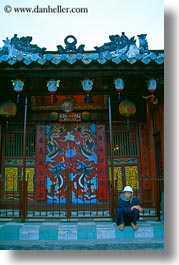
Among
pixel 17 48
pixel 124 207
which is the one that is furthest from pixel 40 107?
pixel 124 207

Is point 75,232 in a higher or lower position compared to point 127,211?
lower

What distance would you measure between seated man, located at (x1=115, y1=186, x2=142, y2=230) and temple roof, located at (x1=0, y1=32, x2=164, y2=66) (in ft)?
7.66

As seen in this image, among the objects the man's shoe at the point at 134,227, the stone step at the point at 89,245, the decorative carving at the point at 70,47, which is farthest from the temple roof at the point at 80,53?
the stone step at the point at 89,245

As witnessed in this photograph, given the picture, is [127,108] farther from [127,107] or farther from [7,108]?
[7,108]

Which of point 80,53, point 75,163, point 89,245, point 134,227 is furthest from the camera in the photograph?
point 75,163

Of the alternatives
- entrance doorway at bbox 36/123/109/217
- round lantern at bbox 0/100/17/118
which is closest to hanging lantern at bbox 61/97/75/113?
entrance doorway at bbox 36/123/109/217

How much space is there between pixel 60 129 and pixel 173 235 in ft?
12.5

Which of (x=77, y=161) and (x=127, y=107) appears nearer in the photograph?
(x=127, y=107)

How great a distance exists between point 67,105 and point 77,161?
1338mm

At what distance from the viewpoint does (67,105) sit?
7.50 m

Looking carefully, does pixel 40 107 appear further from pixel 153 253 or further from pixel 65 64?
pixel 153 253

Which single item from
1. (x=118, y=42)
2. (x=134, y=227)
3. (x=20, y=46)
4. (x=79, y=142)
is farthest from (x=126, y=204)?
(x=20, y=46)

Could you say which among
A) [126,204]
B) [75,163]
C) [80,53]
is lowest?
[126,204]

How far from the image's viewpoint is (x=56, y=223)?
18.7ft
